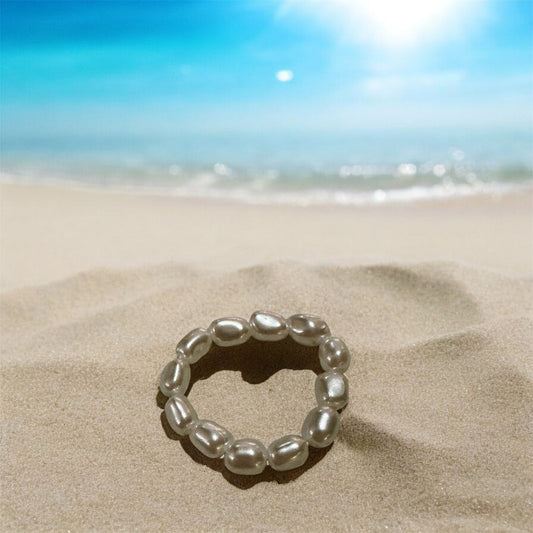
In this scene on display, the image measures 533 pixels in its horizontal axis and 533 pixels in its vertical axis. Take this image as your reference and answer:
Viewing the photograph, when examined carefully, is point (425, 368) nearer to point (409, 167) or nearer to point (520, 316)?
point (520, 316)

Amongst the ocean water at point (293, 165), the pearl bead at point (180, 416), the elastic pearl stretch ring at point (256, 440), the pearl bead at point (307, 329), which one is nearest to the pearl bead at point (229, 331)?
the elastic pearl stretch ring at point (256, 440)

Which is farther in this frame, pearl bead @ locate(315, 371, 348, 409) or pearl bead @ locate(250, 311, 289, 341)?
pearl bead @ locate(250, 311, 289, 341)

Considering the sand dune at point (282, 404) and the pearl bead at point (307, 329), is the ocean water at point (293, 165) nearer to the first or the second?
the sand dune at point (282, 404)

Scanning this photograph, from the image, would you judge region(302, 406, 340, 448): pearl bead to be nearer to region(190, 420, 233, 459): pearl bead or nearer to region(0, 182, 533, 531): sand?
region(0, 182, 533, 531): sand

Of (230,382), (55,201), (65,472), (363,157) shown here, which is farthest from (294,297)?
(363,157)

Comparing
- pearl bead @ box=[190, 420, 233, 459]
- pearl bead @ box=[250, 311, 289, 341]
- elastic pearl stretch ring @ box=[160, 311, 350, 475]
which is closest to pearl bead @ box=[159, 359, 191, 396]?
elastic pearl stretch ring @ box=[160, 311, 350, 475]

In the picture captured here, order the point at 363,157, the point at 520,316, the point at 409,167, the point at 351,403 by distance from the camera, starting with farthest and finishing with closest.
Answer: the point at 363,157 < the point at 409,167 < the point at 520,316 < the point at 351,403

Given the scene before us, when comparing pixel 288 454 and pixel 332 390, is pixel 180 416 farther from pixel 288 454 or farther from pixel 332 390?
pixel 332 390

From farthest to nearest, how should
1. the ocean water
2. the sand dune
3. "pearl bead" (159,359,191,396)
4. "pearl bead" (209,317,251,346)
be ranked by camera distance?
1. the ocean water
2. "pearl bead" (209,317,251,346)
3. "pearl bead" (159,359,191,396)
4. the sand dune
